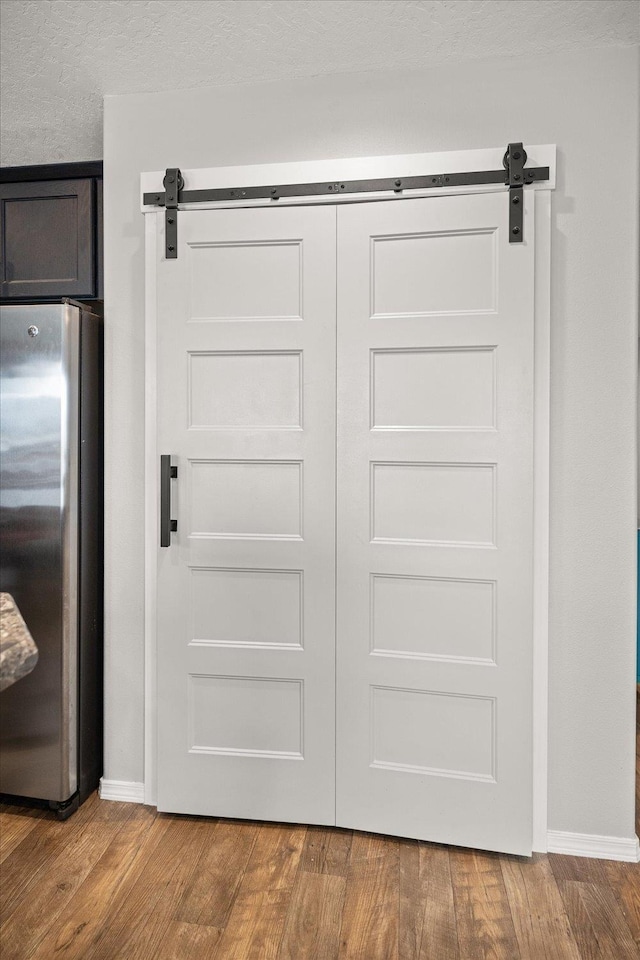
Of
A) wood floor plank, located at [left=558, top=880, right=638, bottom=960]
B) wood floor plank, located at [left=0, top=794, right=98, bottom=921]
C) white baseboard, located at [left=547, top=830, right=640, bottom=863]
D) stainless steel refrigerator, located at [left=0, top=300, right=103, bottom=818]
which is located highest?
stainless steel refrigerator, located at [left=0, top=300, right=103, bottom=818]

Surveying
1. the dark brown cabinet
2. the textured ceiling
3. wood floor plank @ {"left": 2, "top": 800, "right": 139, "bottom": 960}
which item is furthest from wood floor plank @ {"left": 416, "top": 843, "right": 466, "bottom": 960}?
the textured ceiling

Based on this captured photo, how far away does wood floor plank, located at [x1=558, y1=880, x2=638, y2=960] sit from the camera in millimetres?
1681

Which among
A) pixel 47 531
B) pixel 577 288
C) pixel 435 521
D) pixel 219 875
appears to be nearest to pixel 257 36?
pixel 577 288

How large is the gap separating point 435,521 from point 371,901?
43.8 inches

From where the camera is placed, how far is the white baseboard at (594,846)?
2072 millimetres

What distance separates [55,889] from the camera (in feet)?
6.25

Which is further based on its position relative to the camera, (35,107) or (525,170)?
(35,107)

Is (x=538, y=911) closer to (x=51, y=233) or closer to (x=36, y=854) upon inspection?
(x=36, y=854)

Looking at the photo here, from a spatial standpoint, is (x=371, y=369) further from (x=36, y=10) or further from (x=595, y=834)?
(x=595, y=834)

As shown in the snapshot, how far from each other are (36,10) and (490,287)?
1.61 metres

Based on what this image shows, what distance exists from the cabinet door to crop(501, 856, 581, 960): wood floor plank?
97.5 inches

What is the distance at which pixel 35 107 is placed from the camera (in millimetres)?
2393

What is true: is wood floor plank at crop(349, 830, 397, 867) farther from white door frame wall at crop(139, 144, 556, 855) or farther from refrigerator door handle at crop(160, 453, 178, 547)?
refrigerator door handle at crop(160, 453, 178, 547)

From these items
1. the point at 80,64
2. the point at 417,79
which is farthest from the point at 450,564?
the point at 80,64
